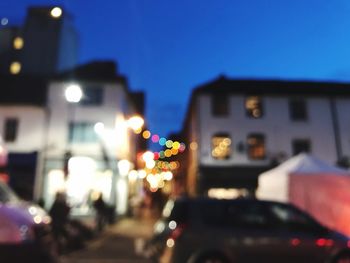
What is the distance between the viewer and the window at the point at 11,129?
28844 mm

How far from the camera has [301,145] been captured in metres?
31.9

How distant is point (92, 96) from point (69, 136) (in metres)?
3.35

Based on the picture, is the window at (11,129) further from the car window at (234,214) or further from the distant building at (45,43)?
the car window at (234,214)

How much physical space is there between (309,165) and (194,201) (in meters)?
5.58

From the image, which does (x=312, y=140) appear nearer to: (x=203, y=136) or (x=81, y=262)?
(x=203, y=136)

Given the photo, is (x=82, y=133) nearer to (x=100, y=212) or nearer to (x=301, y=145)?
(x=100, y=212)

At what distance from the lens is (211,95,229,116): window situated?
31969 mm

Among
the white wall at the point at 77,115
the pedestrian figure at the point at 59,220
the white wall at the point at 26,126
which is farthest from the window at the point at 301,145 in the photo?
the pedestrian figure at the point at 59,220

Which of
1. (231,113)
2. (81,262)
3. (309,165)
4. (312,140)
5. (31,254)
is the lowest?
(81,262)

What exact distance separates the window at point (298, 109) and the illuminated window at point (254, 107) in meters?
2.45

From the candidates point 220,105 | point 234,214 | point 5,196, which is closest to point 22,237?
point 5,196

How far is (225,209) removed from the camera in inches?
326

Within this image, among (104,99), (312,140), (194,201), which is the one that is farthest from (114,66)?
(194,201)

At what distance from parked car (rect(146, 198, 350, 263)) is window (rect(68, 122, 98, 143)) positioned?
69.6 feet
